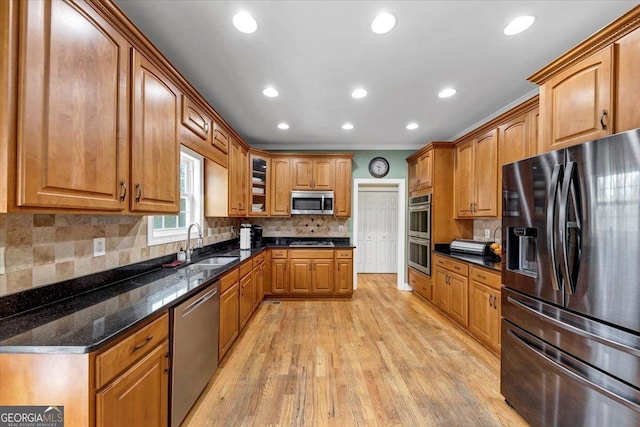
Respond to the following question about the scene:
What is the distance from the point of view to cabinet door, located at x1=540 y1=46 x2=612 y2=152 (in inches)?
55.9

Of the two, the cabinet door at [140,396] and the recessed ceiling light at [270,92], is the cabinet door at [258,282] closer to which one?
the cabinet door at [140,396]

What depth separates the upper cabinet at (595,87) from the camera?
4.34ft

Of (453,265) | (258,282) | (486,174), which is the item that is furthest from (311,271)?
(486,174)

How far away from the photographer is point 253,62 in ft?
7.15

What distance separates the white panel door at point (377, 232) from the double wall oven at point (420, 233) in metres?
1.40

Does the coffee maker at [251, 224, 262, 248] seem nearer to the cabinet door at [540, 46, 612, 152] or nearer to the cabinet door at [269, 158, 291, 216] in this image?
the cabinet door at [269, 158, 291, 216]

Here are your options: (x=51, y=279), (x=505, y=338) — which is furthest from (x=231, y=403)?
(x=505, y=338)

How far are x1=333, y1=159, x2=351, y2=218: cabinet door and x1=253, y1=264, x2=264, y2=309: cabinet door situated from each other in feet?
5.40

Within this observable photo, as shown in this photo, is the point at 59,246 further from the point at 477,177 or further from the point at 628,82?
the point at 477,177

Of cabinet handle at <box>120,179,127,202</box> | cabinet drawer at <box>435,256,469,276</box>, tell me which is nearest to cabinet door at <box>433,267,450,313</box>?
cabinet drawer at <box>435,256,469,276</box>

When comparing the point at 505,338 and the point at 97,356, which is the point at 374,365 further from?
the point at 97,356

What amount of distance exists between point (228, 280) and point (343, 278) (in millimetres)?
2227

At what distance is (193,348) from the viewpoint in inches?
66.9

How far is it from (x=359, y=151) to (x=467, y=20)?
10.2 ft
